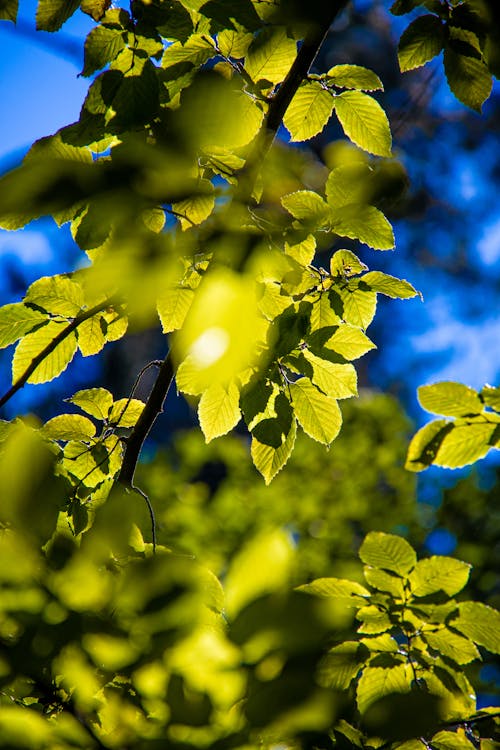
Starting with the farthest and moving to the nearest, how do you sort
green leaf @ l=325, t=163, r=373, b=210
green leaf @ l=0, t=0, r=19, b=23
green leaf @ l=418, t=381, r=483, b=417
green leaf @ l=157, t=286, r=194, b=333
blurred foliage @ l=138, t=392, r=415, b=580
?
blurred foliage @ l=138, t=392, r=415, b=580, green leaf @ l=157, t=286, r=194, b=333, green leaf @ l=418, t=381, r=483, b=417, green leaf @ l=0, t=0, r=19, b=23, green leaf @ l=325, t=163, r=373, b=210

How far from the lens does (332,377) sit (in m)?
1.58

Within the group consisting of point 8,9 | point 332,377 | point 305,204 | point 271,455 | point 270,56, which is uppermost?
point 8,9

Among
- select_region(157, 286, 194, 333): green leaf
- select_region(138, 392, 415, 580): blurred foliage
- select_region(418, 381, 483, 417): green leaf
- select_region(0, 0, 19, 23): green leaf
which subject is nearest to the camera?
select_region(0, 0, 19, 23): green leaf

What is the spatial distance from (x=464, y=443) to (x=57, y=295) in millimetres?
1074

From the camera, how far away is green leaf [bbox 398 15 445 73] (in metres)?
1.36

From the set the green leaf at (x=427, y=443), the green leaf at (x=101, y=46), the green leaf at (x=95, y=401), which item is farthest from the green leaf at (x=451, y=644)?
the green leaf at (x=101, y=46)

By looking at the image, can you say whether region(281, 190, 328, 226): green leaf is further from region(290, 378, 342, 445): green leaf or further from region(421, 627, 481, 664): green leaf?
region(421, 627, 481, 664): green leaf

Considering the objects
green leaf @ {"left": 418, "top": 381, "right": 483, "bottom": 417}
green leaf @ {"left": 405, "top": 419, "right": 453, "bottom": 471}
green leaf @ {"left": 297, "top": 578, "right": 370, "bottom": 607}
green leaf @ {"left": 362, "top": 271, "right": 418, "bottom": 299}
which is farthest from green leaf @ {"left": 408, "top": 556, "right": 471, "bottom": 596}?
green leaf @ {"left": 362, "top": 271, "right": 418, "bottom": 299}

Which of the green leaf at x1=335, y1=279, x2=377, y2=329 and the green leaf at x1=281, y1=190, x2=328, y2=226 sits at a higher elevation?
the green leaf at x1=281, y1=190, x2=328, y2=226

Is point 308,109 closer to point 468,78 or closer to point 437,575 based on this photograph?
point 468,78

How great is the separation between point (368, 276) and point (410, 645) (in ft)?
3.15

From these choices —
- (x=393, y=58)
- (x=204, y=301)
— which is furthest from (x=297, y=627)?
(x=393, y=58)

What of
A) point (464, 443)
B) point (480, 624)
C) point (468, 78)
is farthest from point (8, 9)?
point (480, 624)

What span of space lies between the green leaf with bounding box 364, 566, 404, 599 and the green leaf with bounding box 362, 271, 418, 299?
71 cm
